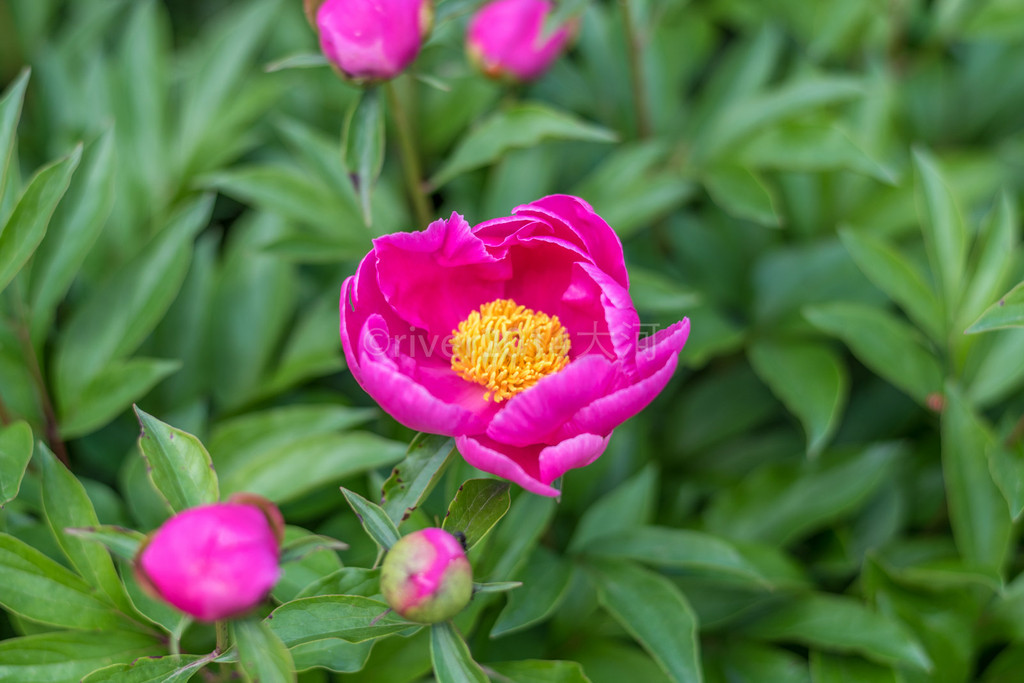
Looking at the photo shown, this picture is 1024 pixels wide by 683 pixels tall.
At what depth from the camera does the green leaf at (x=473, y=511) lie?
2.81 ft

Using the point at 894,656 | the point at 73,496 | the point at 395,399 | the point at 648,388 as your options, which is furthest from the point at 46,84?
the point at 894,656

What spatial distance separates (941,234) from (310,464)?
92 cm

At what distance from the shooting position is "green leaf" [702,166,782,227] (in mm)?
1347

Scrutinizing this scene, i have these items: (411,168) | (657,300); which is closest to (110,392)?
(411,168)

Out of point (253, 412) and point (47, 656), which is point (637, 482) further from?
point (47, 656)

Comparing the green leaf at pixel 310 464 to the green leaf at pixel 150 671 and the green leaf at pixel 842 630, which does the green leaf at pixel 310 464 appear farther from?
the green leaf at pixel 842 630

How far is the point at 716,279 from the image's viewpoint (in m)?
1.58

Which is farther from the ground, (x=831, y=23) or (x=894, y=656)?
(x=831, y=23)

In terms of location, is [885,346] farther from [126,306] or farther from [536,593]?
[126,306]

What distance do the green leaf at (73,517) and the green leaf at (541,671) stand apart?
438mm

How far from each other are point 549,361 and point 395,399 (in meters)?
0.28

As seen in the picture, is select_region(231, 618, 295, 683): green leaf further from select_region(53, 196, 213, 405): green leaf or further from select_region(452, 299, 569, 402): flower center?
select_region(53, 196, 213, 405): green leaf

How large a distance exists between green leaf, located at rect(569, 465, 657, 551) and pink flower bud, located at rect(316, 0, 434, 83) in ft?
2.03

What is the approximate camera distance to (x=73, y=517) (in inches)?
38.4
